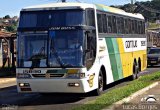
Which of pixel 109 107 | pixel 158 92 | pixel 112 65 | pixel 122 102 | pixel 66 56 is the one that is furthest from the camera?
pixel 112 65

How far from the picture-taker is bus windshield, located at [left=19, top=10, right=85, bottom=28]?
1434 cm

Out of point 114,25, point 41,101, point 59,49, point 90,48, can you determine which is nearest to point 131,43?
point 114,25

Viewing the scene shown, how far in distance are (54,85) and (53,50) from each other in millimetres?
1093

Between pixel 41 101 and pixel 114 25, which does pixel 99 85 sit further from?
pixel 114 25

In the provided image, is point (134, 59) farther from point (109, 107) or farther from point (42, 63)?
point (109, 107)

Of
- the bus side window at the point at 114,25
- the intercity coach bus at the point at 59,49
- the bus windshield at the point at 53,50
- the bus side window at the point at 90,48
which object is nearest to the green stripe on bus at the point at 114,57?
the bus side window at the point at 114,25

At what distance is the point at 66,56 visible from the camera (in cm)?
1391

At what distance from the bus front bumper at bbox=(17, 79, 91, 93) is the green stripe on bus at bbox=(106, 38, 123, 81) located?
3826 millimetres

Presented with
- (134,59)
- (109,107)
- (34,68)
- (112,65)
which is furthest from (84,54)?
(134,59)

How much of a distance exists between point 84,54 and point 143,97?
2.29m

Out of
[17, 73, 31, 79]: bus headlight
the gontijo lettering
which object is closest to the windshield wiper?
[17, 73, 31, 79]: bus headlight

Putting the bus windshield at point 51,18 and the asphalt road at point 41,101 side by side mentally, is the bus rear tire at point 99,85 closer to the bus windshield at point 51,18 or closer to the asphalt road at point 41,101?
the asphalt road at point 41,101

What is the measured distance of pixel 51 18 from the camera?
14570 millimetres

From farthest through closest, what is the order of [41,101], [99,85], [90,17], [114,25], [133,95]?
[114,25] < [99,85] < [90,17] < [41,101] < [133,95]
